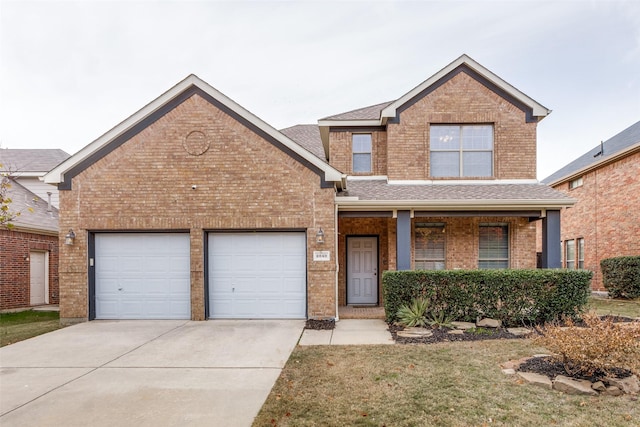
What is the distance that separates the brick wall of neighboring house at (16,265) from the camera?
12820 millimetres

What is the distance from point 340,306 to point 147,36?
12663mm

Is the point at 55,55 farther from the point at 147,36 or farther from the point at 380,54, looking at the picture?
the point at 380,54

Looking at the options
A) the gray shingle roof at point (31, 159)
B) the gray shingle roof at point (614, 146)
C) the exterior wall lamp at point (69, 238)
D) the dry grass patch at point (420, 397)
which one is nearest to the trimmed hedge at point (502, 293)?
the dry grass patch at point (420, 397)

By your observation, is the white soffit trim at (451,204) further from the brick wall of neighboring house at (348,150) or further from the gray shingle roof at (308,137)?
the gray shingle roof at (308,137)

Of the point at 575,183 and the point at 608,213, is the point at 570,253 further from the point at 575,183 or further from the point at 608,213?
the point at 608,213

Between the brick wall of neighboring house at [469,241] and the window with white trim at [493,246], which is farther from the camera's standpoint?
the window with white trim at [493,246]

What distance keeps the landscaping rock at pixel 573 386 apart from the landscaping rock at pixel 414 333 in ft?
10.3

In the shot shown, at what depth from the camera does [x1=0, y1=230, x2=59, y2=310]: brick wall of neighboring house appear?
42.1 ft

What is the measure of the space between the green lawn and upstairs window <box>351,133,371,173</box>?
9.76m

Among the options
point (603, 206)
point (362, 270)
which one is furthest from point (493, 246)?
point (603, 206)

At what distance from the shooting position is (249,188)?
967 cm

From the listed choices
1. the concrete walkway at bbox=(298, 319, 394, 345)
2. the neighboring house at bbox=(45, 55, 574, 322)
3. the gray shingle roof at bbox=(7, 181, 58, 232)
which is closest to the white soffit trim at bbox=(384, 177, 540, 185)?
the neighboring house at bbox=(45, 55, 574, 322)

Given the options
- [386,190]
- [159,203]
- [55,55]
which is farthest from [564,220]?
[55,55]

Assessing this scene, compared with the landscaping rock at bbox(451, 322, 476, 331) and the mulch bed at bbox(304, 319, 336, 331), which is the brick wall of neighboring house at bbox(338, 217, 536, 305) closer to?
the landscaping rock at bbox(451, 322, 476, 331)
